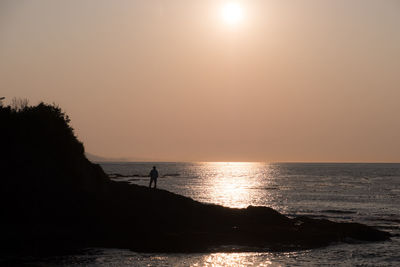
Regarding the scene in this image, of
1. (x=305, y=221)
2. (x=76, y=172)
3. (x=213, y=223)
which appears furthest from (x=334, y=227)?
(x=76, y=172)

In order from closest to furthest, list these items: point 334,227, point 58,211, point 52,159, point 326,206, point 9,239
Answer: point 9,239
point 58,211
point 52,159
point 334,227
point 326,206

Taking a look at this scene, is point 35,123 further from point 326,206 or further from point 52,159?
point 326,206

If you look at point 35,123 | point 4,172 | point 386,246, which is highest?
point 35,123

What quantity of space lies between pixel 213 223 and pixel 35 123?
Result: 14401 mm

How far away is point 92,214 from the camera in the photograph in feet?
122

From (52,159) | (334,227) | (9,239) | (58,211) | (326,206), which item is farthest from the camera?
(326,206)

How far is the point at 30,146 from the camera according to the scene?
3988cm

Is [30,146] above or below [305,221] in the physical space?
above

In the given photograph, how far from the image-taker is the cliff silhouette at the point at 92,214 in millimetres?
34688

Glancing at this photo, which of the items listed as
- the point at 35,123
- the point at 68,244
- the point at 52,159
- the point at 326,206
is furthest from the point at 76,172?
the point at 326,206

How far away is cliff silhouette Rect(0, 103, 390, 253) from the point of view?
34688 millimetres

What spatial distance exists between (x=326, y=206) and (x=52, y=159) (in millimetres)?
41514

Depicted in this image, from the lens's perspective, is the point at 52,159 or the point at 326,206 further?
the point at 326,206

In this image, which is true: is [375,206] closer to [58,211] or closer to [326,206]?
→ [326,206]
